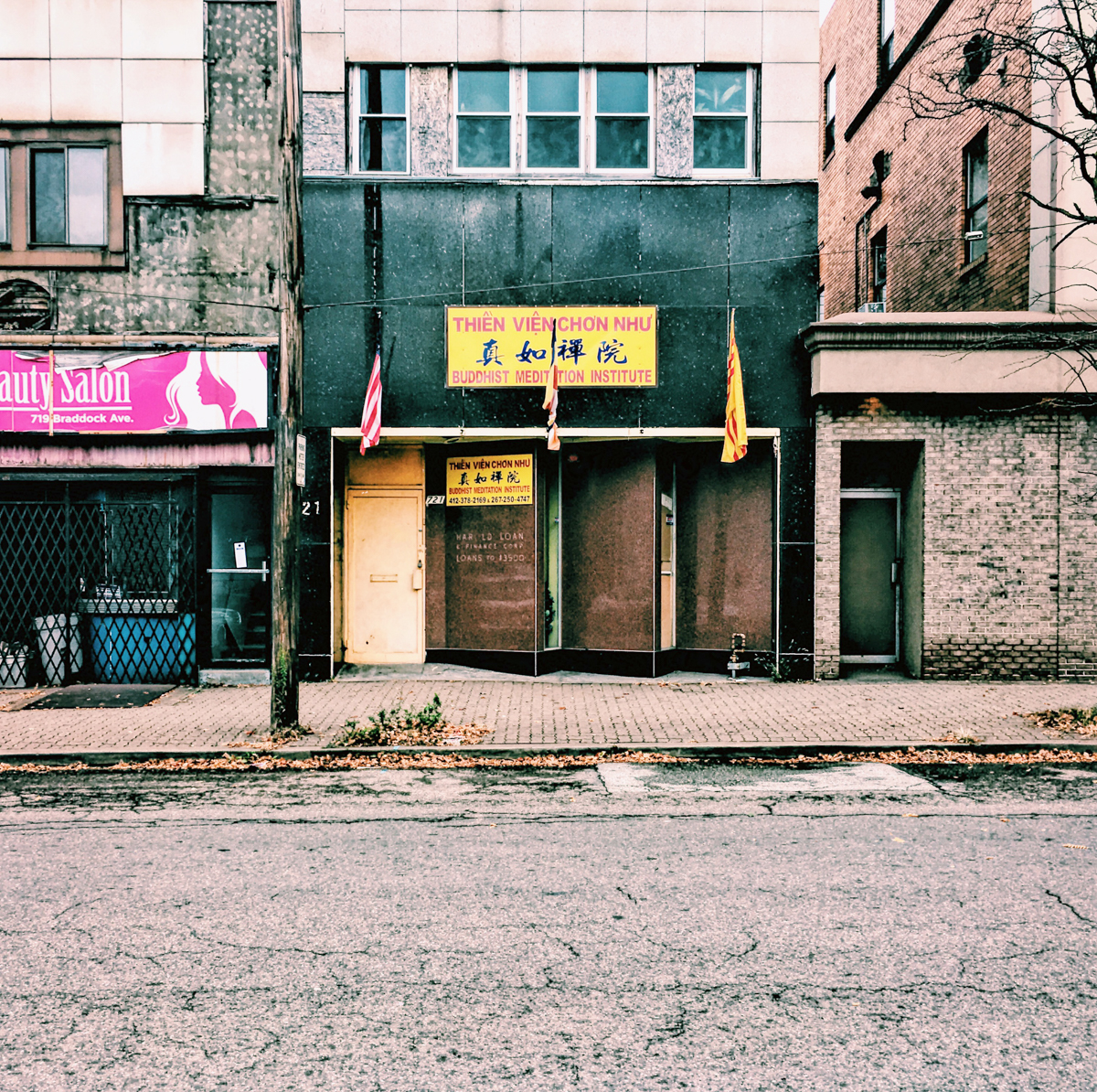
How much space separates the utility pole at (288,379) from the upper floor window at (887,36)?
476 inches

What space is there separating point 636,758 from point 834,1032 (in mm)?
4763

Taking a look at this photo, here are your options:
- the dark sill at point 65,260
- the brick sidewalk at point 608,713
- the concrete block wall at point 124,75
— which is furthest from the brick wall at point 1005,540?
the dark sill at point 65,260

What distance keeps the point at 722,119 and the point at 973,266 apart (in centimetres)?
429

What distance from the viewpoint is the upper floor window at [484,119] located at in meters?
12.3

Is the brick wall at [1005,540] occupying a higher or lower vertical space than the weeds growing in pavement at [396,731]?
higher

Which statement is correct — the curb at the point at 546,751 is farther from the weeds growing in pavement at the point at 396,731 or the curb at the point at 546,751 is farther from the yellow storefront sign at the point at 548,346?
the yellow storefront sign at the point at 548,346

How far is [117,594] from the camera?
467 inches

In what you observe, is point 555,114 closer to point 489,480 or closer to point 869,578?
point 489,480

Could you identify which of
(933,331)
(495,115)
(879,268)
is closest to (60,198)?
(495,115)

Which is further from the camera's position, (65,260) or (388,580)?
(388,580)

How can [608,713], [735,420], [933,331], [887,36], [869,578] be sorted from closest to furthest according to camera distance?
[608,713], [735,420], [933,331], [869,578], [887,36]

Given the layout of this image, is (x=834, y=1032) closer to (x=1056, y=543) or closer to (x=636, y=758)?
(x=636, y=758)

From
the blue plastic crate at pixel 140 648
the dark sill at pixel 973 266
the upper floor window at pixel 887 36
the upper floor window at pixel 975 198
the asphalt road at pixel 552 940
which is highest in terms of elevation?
the upper floor window at pixel 887 36

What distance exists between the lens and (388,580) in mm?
12852
